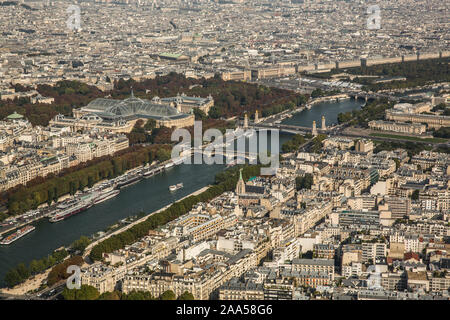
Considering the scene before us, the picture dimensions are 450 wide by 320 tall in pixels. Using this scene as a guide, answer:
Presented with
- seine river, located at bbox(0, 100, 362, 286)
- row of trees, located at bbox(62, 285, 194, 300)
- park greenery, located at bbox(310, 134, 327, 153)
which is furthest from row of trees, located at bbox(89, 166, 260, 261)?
park greenery, located at bbox(310, 134, 327, 153)

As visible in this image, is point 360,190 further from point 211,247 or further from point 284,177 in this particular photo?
point 211,247

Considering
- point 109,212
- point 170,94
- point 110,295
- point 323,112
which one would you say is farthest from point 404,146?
point 110,295

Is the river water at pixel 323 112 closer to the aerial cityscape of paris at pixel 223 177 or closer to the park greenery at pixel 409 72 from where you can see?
the aerial cityscape of paris at pixel 223 177

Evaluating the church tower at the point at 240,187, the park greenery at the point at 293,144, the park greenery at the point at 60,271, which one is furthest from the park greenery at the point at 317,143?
the park greenery at the point at 60,271

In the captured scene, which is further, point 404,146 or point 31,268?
point 404,146

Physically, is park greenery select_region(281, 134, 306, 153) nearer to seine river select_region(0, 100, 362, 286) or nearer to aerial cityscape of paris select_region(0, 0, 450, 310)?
aerial cityscape of paris select_region(0, 0, 450, 310)

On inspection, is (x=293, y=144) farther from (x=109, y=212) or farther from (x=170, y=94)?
(x=170, y=94)
